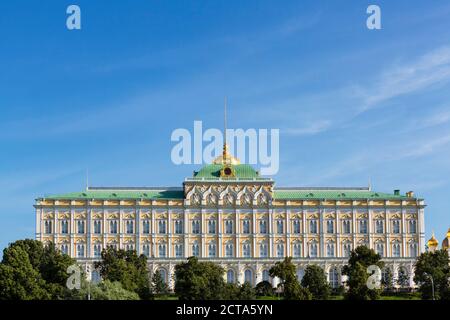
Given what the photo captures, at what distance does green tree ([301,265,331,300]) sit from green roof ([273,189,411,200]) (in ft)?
106

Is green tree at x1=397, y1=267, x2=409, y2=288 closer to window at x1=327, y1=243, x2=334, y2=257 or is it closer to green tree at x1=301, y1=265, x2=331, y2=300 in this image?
window at x1=327, y1=243, x2=334, y2=257

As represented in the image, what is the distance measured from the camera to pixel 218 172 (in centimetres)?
15725

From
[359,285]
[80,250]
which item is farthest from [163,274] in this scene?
[359,285]

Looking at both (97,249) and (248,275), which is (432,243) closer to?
(248,275)

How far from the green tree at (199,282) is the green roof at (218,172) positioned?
1787 inches

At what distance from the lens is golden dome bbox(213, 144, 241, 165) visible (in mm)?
161000

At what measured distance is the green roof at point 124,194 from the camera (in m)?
155

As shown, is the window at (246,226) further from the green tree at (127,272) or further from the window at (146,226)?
the green tree at (127,272)

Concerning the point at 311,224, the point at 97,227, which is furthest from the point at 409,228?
the point at 97,227
